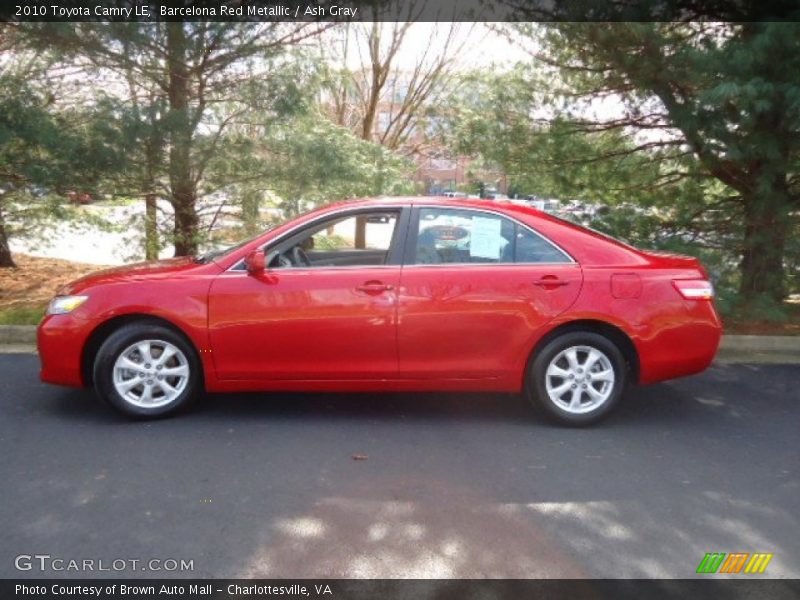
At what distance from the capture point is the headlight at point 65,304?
4371 millimetres

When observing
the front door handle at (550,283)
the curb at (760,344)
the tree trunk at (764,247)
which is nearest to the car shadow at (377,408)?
the front door handle at (550,283)

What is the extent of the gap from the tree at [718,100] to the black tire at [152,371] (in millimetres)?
5076

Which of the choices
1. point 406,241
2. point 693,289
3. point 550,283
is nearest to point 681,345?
point 693,289

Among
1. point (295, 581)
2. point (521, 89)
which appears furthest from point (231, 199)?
point (295, 581)

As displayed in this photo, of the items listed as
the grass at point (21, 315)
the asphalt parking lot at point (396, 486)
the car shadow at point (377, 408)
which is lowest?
the asphalt parking lot at point (396, 486)

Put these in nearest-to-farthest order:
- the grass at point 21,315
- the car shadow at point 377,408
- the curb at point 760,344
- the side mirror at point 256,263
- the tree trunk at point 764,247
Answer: the side mirror at point 256,263
the car shadow at point 377,408
the curb at point 760,344
the grass at point 21,315
the tree trunk at point 764,247

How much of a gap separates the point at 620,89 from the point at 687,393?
390cm

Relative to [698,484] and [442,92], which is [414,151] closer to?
[442,92]

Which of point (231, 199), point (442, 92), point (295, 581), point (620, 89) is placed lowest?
point (295, 581)

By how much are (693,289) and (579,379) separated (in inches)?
39.3

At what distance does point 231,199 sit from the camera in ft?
27.7

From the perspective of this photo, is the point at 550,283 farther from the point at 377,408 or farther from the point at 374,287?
the point at 377,408

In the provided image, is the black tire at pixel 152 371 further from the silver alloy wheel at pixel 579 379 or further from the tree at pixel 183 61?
the tree at pixel 183 61

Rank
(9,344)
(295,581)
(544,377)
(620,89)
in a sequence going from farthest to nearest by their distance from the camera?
(620,89) < (9,344) < (544,377) < (295,581)
